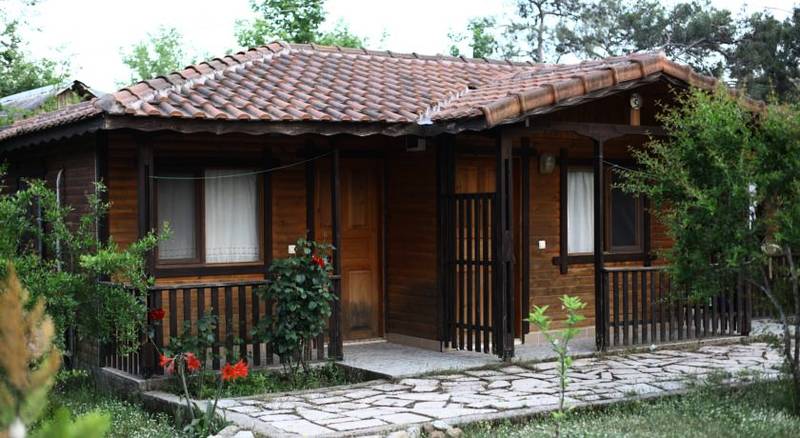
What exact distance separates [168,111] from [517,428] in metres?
4.41

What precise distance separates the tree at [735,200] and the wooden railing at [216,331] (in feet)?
12.5

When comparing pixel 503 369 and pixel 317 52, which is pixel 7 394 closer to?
pixel 503 369

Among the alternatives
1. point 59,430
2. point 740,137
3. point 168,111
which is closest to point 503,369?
point 740,137

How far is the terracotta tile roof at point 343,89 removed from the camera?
9.76 m

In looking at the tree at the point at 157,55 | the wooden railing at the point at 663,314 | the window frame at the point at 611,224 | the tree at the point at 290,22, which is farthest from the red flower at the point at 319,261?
the tree at the point at 157,55

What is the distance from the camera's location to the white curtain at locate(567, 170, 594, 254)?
507 inches

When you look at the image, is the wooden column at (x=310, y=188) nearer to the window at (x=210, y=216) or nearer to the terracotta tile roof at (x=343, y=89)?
the window at (x=210, y=216)

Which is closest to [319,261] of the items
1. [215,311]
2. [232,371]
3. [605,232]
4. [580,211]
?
[215,311]

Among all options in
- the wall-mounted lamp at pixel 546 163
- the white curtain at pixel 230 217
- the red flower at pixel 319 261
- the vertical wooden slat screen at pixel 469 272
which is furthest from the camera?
the wall-mounted lamp at pixel 546 163

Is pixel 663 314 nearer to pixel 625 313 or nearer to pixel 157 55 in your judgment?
pixel 625 313

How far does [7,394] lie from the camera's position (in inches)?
65.6

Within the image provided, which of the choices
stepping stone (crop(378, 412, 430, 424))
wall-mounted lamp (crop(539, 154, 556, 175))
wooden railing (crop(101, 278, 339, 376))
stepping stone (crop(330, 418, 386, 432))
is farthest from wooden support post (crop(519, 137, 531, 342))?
stepping stone (crop(330, 418, 386, 432))

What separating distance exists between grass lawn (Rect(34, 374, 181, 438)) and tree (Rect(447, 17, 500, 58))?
2702 centimetres

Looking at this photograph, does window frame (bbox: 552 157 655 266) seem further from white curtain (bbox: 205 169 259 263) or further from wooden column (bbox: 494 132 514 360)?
white curtain (bbox: 205 169 259 263)
